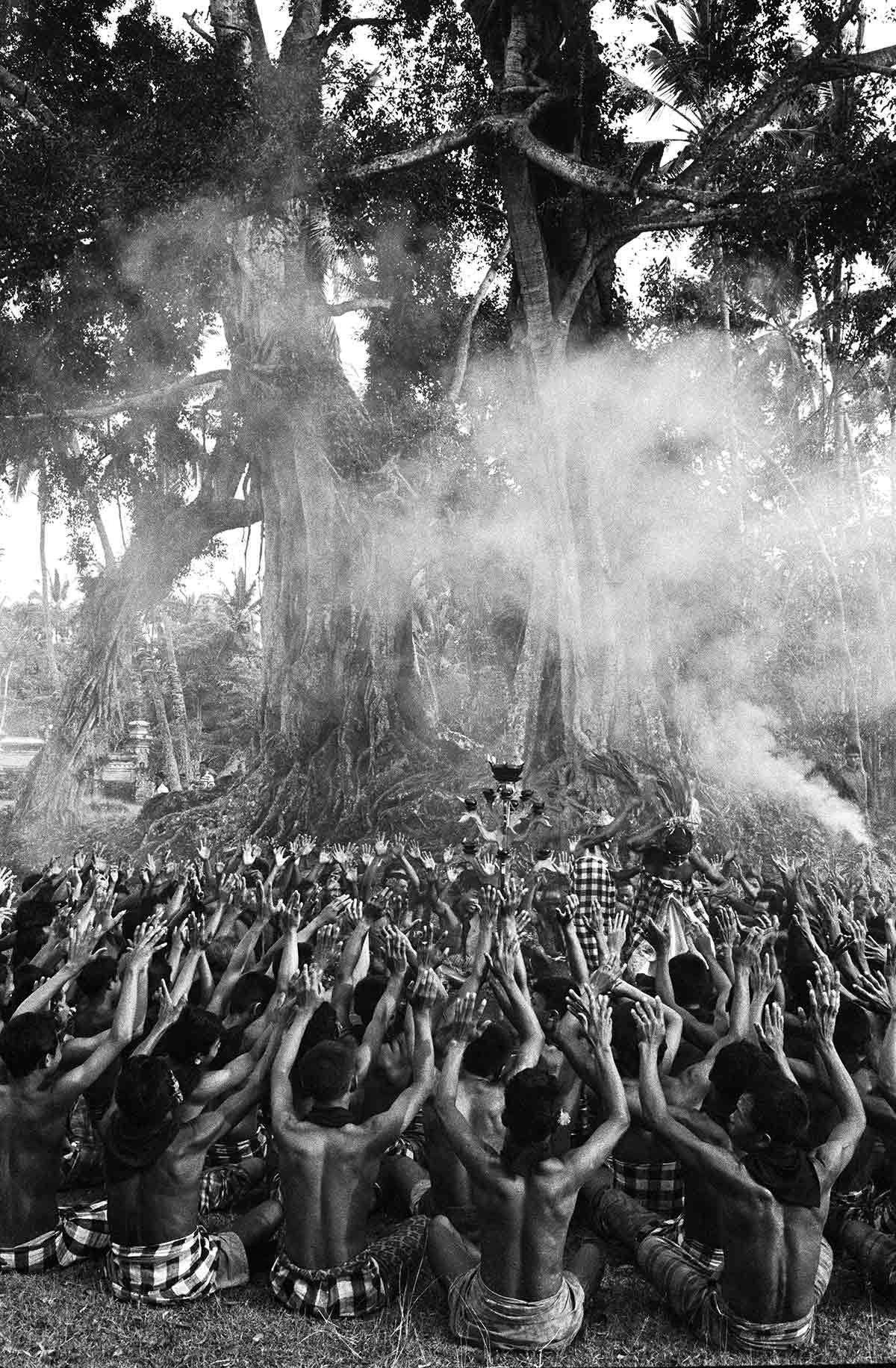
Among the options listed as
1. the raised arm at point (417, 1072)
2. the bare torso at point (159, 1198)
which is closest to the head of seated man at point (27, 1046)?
the bare torso at point (159, 1198)

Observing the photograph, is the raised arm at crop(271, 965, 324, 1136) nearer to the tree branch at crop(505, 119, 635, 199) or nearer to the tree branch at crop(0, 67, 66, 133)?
the tree branch at crop(505, 119, 635, 199)

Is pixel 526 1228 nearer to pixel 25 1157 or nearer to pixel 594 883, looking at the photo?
pixel 25 1157

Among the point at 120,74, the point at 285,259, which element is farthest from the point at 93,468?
the point at 120,74

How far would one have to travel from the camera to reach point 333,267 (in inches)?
808

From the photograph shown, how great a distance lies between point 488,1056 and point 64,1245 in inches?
74.4

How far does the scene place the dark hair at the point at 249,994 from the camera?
5.06m

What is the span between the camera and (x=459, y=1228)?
4012mm

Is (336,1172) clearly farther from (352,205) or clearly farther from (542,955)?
(352,205)

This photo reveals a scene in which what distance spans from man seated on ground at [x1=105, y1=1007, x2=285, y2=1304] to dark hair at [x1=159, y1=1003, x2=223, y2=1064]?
0.17 m

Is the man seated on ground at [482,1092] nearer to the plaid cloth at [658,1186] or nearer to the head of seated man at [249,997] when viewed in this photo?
the plaid cloth at [658,1186]

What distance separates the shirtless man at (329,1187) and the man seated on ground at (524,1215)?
12.5 inches

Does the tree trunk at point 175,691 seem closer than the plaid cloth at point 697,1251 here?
No

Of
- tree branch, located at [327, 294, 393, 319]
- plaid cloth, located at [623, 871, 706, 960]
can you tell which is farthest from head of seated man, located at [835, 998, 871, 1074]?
tree branch, located at [327, 294, 393, 319]

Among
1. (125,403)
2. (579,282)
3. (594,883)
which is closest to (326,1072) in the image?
(594,883)
